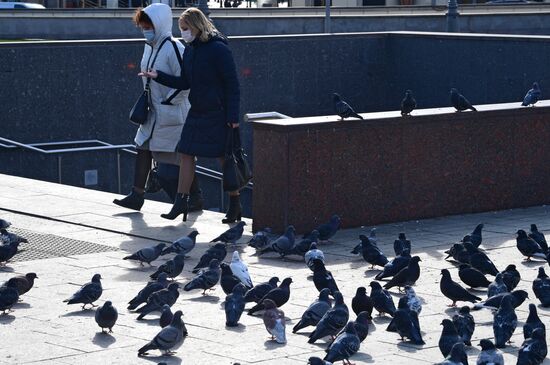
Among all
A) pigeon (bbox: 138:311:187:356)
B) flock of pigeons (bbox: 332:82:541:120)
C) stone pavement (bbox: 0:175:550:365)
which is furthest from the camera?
flock of pigeons (bbox: 332:82:541:120)

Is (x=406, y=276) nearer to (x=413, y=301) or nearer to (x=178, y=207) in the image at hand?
(x=413, y=301)

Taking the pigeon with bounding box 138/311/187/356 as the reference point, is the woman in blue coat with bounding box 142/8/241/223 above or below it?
above

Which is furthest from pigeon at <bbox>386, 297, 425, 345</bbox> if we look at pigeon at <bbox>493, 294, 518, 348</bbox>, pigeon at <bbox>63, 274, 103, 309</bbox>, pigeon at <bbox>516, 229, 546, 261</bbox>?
pigeon at <bbox>516, 229, 546, 261</bbox>

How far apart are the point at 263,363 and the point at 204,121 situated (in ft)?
14.9

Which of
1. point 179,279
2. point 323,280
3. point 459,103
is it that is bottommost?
point 179,279

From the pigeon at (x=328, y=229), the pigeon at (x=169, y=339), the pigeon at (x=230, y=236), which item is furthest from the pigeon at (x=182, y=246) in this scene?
the pigeon at (x=169, y=339)

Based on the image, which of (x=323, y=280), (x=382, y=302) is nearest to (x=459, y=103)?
(x=323, y=280)

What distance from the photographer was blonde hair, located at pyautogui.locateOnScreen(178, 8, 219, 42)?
1185cm

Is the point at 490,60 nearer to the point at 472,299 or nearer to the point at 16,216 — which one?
the point at 16,216

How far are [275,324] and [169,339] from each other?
2.49 feet

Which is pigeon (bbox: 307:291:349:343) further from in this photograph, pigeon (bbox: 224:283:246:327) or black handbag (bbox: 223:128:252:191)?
black handbag (bbox: 223:128:252:191)

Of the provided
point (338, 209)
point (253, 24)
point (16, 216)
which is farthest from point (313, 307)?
point (253, 24)

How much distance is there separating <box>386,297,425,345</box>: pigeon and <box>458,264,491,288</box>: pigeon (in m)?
1.55

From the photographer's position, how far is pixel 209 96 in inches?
474
